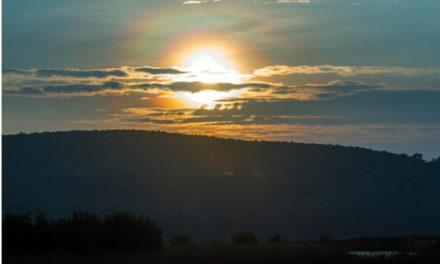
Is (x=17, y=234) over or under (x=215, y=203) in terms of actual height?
over

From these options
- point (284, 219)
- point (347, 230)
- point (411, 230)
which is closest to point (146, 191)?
point (284, 219)

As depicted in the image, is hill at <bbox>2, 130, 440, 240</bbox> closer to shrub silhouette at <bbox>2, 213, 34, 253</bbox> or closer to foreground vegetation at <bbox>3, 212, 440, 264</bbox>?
foreground vegetation at <bbox>3, 212, 440, 264</bbox>

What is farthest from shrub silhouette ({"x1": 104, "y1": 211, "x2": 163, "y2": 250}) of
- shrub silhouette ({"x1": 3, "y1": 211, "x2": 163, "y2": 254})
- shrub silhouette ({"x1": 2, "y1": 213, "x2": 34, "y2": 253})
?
shrub silhouette ({"x1": 2, "y1": 213, "x2": 34, "y2": 253})

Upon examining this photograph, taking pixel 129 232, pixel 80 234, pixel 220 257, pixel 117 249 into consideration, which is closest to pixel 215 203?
pixel 129 232

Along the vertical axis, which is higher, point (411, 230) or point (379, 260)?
point (379, 260)

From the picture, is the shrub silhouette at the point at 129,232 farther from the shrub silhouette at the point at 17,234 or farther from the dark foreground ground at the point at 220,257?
the shrub silhouette at the point at 17,234

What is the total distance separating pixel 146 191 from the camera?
192625mm

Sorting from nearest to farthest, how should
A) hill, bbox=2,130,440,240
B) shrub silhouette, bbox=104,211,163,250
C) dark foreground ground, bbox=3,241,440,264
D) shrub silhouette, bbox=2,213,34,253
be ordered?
dark foreground ground, bbox=3,241,440,264 → shrub silhouette, bbox=2,213,34,253 → shrub silhouette, bbox=104,211,163,250 → hill, bbox=2,130,440,240

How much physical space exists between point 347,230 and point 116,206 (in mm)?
64348

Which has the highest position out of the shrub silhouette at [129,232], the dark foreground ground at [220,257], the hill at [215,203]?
the shrub silhouette at [129,232]

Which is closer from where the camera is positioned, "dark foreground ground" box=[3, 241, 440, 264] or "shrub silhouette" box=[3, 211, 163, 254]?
"dark foreground ground" box=[3, 241, 440, 264]

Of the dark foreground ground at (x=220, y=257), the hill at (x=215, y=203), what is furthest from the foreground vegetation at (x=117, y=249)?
the hill at (x=215, y=203)

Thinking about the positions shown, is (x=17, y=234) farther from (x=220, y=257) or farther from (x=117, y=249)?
(x=220, y=257)

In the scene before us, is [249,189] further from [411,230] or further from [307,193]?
[411,230]
